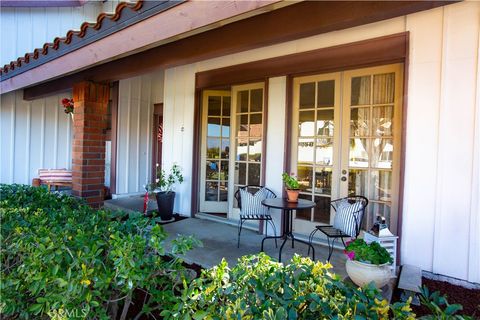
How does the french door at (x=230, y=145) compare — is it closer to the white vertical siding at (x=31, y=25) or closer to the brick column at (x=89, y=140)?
the brick column at (x=89, y=140)

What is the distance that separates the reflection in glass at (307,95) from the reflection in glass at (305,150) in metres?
0.48

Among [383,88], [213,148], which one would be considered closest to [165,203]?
[213,148]

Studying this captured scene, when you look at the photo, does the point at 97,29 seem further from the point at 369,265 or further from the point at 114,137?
the point at 114,137

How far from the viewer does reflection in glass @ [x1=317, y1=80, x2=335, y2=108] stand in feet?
12.2

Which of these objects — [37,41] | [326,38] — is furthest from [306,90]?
[37,41]

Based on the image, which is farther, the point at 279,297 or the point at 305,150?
the point at 305,150

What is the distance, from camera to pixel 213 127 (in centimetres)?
493

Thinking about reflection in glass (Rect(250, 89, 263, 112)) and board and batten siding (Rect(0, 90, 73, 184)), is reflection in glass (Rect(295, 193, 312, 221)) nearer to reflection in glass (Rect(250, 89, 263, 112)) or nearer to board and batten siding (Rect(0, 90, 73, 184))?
reflection in glass (Rect(250, 89, 263, 112))

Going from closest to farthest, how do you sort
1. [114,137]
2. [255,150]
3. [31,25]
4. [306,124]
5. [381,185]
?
[381,185] < [306,124] < [255,150] < [31,25] < [114,137]

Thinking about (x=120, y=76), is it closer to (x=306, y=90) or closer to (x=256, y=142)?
(x=256, y=142)

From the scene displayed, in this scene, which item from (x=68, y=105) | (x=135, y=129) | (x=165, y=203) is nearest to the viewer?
(x=165, y=203)

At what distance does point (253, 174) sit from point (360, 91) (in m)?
1.94

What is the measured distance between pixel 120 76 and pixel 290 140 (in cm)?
238

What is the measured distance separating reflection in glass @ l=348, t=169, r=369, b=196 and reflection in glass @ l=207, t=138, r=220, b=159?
227 centimetres
